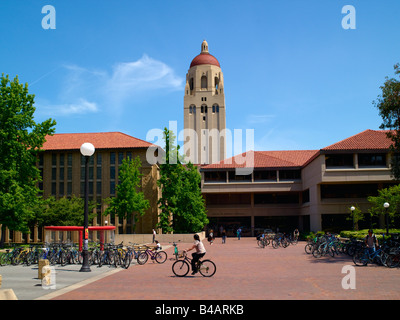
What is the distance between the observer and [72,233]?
27031 millimetres

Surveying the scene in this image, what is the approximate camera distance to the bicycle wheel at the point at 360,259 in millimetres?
19312

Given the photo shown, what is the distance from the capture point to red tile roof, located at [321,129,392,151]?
48.8 meters

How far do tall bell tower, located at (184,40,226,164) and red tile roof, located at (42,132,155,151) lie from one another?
44281 millimetres

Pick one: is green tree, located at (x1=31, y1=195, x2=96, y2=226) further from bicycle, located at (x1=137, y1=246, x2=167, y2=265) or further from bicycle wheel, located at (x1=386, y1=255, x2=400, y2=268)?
bicycle wheel, located at (x1=386, y1=255, x2=400, y2=268)

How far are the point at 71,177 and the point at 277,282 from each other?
52.9 metres

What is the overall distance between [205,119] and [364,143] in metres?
62.6

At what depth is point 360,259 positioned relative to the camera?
19.6 meters

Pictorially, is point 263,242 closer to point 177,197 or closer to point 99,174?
point 177,197

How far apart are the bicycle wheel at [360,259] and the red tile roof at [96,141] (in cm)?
4309

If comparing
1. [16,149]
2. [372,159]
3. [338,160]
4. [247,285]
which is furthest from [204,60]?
[247,285]

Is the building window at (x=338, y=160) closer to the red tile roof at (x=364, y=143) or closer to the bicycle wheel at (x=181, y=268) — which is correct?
the red tile roof at (x=364, y=143)

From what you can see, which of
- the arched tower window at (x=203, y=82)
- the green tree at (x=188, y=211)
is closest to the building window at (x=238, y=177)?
the green tree at (x=188, y=211)
